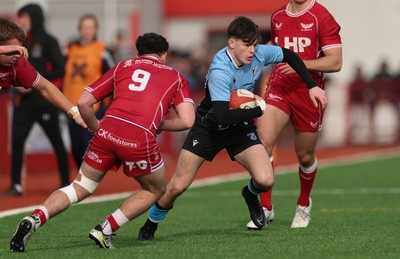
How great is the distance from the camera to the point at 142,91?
9852 mm

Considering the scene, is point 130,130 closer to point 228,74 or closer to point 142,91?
point 142,91

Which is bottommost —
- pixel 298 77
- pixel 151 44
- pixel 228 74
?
pixel 298 77

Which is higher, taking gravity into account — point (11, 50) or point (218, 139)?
point (11, 50)

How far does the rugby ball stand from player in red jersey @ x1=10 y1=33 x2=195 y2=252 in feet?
2.54

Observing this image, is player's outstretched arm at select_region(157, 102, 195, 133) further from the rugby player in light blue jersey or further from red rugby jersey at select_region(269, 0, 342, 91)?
red rugby jersey at select_region(269, 0, 342, 91)

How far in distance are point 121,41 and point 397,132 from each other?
7.31 meters

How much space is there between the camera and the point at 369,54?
3859 cm

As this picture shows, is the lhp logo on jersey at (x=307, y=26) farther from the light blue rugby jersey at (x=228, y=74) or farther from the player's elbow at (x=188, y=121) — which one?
the player's elbow at (x=188, y=121)

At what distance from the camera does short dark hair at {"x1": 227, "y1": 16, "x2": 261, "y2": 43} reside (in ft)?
35.2

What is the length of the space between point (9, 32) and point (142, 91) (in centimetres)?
136

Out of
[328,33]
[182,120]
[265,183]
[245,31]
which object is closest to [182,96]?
[182,120]

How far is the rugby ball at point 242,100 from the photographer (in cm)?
1068

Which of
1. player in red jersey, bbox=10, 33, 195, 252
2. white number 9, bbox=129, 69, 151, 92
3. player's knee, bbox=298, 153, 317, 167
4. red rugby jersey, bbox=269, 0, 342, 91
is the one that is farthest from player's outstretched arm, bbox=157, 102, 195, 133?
player's knee, bbox=298, 153, 317, 167

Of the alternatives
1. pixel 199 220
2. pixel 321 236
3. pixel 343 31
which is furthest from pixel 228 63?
pixel 343 31
